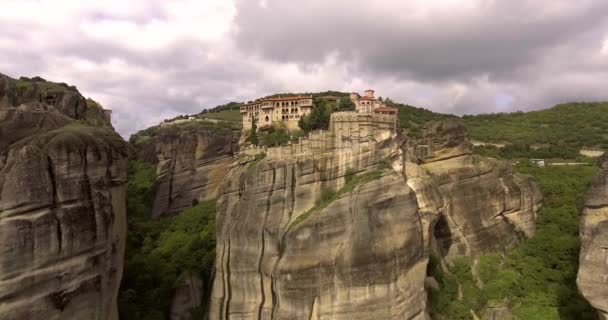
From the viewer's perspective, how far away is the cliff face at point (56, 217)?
41.0 feet

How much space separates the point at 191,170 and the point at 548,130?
67356 millimetres

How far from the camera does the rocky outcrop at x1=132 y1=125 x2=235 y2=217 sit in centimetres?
4419

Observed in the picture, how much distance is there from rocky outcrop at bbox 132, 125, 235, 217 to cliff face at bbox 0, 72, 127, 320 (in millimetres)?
27964

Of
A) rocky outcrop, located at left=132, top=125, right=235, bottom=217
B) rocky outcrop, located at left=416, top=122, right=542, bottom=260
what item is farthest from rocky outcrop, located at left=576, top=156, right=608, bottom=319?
rocky outcrop, located at left=132, top=125, right=235, bottom=217

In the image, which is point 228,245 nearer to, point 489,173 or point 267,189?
point 267,189

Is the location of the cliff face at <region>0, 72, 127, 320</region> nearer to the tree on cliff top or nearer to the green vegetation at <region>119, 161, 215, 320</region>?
the green vegetation at <region>119, 161, 215, 320</region>

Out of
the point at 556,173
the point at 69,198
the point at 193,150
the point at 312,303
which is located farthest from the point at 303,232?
the point at 556,173

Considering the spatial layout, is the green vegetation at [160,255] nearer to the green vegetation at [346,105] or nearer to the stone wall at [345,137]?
the stone wall at [345,137]

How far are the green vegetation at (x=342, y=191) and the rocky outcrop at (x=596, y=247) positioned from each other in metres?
8.47

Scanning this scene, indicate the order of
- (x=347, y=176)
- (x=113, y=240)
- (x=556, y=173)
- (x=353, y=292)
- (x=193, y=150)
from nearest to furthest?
(x=113, y=240) → (x=353, y=292) → (x=347, y=176) → (x=556, y=173) → (x=193, y=150)

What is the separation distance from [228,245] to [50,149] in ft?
35.9

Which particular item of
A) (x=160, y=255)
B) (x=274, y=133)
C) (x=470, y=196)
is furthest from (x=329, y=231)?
(x=274, y=133)

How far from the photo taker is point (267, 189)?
69.9ft

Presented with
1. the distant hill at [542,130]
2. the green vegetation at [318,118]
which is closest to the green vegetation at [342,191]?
the green vegetation at [318,118]
